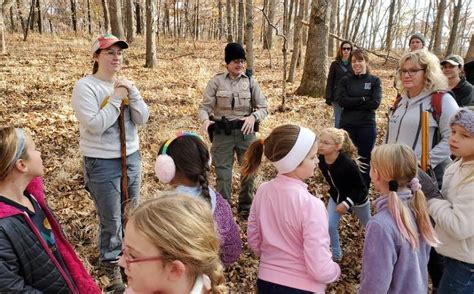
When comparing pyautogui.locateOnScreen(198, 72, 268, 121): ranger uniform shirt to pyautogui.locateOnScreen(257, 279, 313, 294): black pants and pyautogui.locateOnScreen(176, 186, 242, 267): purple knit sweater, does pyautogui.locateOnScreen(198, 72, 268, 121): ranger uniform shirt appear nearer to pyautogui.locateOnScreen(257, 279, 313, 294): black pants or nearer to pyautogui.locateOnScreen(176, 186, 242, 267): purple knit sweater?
pyautogui.locateOnScreen(176, 186, 242, 267): purple knit sweater

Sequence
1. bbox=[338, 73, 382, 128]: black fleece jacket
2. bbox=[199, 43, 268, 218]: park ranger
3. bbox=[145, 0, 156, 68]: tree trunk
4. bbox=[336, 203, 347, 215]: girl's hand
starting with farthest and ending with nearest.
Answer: bbox=[145, 0, 156, 68]: tree trunk, bbox=[338, 73, 382, 128]: black fleece jacket, bbox=[199, 43, 268, 218]: park ranger, bbox=[336, 203, 347, 215]: girl's hand

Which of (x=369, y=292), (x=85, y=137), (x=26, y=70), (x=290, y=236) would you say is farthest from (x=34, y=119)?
(x=369, y=292)

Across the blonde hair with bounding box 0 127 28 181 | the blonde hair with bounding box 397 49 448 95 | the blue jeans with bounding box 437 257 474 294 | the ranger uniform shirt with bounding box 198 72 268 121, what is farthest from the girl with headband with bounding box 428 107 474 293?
the blonde hair with bounding box 0 127 28 181

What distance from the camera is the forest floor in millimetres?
4059

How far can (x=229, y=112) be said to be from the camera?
4359 mm

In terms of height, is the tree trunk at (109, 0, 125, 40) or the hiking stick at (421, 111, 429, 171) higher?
the tree trunk at (109, 0, 125, 40)

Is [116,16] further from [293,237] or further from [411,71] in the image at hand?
[293,237]

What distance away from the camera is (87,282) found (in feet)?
7.22

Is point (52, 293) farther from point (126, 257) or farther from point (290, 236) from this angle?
point (290, 236)

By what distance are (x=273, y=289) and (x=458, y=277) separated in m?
1.18

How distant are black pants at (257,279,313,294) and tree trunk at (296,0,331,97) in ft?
26.8

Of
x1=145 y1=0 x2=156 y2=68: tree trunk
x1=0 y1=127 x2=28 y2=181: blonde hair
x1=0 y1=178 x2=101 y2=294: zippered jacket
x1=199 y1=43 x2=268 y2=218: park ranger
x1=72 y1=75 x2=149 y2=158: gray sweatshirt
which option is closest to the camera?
x1=0 y1=178 x2=101 y2=294: zippered jacket

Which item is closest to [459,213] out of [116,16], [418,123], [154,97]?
[418,123]

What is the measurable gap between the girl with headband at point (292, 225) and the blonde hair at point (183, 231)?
31.0 inches
